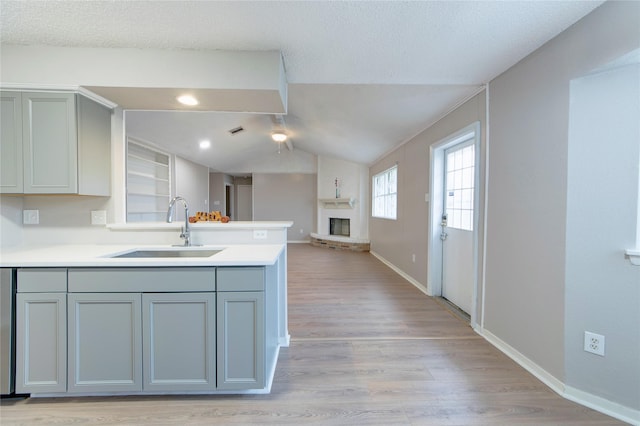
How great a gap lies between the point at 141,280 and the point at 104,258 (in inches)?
12.2

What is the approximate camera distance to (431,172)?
136 inches

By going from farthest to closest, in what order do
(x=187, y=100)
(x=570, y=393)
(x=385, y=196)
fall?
1. (x=385, y=196)
2. (x=187, y=100)
3. (x=570, y=393)

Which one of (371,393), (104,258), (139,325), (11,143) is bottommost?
(371,393)

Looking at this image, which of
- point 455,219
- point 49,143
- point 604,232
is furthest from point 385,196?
point 49,143

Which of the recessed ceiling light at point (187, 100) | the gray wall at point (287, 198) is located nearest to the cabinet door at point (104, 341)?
the recessed ceiling light at point (187, 100)

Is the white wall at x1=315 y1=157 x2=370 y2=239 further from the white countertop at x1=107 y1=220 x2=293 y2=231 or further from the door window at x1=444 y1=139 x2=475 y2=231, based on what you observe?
the white countertop at x1=107 y1=220 x2=293 y2=231

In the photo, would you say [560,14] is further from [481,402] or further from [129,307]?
[129,307]

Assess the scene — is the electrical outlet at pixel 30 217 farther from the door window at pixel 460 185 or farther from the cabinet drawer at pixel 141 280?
the door window at pixel 460 185

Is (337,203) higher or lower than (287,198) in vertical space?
lower

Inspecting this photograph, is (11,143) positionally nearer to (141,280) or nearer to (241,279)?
(141,280)

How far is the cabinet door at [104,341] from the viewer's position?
62.6 inches

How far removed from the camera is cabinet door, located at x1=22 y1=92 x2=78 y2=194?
6.22 ft

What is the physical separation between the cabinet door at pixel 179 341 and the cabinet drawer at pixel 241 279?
0.10 m

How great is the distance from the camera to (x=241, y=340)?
1625 millimetres
